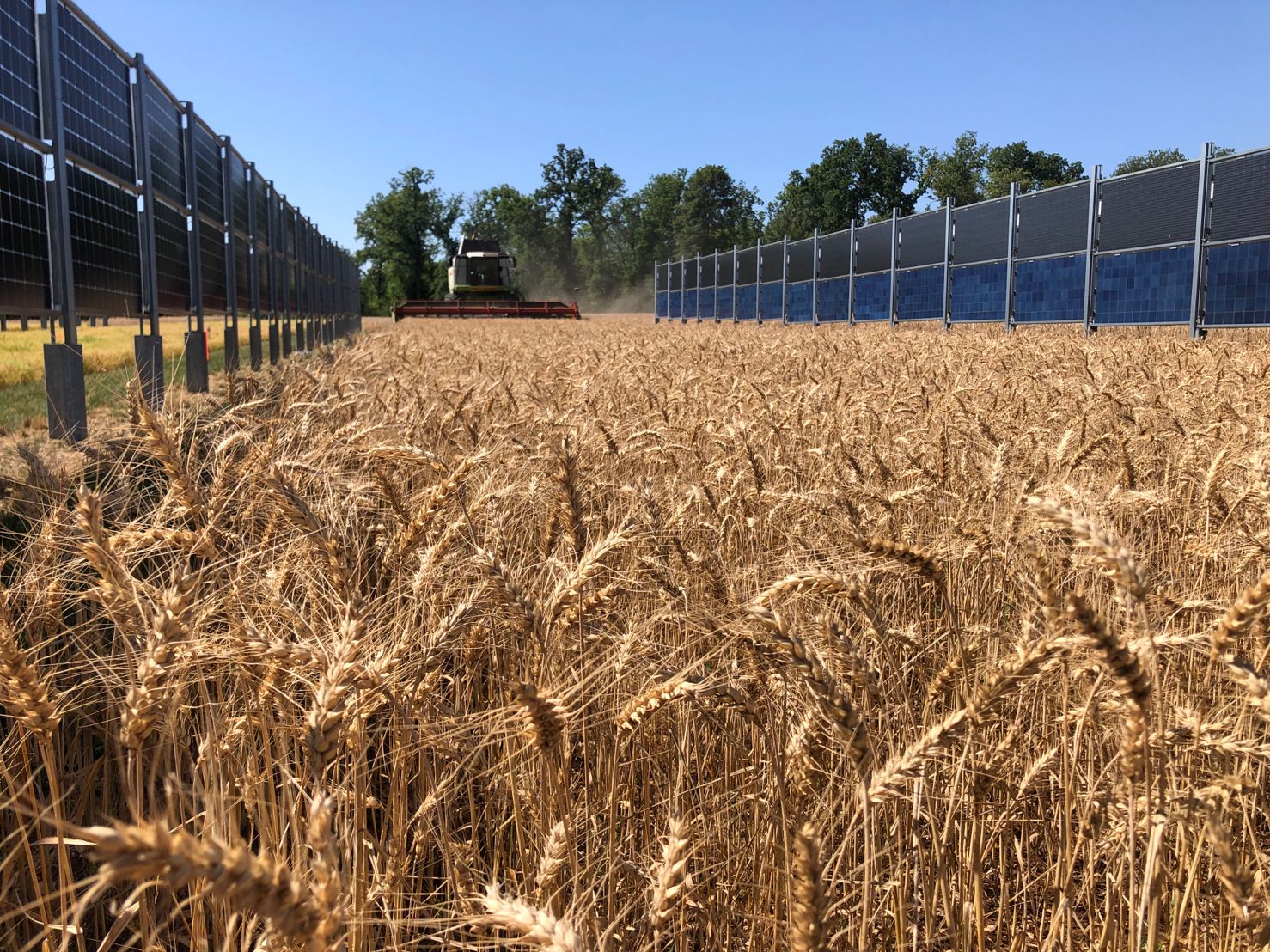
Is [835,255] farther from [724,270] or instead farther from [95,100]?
[95,100]

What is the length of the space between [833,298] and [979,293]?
8.68m

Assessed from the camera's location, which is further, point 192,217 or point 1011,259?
point 1011,259

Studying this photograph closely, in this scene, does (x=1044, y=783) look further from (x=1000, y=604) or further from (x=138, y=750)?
(x=138, y=750)

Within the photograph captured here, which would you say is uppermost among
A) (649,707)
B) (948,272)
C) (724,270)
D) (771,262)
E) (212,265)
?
(724,270)

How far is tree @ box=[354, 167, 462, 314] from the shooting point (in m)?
80.6

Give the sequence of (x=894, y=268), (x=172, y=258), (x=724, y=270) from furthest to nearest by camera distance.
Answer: (x=724, y=270) < (x=894, y=268) < (x=172, y=258)

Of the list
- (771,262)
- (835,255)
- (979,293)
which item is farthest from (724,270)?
(979,293)

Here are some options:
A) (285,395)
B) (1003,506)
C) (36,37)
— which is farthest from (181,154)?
(1003,506)

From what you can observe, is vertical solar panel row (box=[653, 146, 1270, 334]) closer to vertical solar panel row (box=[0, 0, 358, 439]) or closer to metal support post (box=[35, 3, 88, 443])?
vertical solar panel row (box=[0, 0, 358, 439])

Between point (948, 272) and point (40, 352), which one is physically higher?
point (948, 272)

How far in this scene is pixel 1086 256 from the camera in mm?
15578

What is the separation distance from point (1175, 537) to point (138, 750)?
268 cm

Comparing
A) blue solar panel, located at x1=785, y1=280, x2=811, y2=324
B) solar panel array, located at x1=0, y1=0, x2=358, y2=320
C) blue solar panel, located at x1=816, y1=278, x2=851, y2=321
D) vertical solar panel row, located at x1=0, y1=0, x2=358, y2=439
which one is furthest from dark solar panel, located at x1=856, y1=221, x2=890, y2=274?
vertical solar panel row, located at x1=0, y1=0, x2=358, y2=439

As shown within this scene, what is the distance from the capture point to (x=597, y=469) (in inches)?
126
